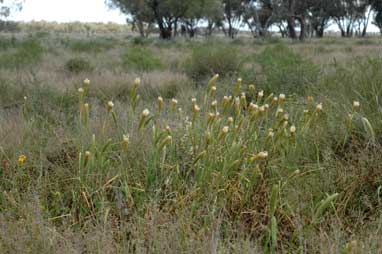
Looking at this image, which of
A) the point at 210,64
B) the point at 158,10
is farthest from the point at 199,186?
the point at 158,10

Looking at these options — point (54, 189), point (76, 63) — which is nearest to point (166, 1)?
point (76, 63)

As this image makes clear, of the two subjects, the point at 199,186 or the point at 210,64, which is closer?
the point at 199,186

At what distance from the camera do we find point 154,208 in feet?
7.00

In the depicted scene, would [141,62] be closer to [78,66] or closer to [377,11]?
[78,66]

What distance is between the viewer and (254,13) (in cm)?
3750

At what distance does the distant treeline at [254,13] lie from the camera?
30.0m

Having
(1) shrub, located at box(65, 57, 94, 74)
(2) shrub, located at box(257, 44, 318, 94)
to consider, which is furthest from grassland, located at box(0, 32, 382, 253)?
(1) shrub, located at box(65, 57, 94, 74)

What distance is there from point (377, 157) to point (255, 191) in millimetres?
835

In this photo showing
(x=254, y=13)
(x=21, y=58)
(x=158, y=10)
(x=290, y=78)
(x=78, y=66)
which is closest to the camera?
(x=290, y=78)

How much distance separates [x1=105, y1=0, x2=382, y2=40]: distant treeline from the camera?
30047 mm

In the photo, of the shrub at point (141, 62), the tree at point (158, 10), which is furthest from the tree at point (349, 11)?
the shrub at point (141, 62)

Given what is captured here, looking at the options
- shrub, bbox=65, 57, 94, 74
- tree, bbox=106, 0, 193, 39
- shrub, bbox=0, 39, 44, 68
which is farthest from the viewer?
tree, bbox=106, 0, 193, 39

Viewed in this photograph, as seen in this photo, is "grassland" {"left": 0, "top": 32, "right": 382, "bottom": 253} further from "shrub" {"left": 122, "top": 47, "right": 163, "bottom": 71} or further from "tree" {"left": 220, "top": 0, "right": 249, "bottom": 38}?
"tree" {"left": 220, "top": 0, "right": 249, "bottom": 38}

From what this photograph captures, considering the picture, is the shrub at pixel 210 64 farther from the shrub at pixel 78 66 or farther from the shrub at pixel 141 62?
the shrub at pixel 78 66
